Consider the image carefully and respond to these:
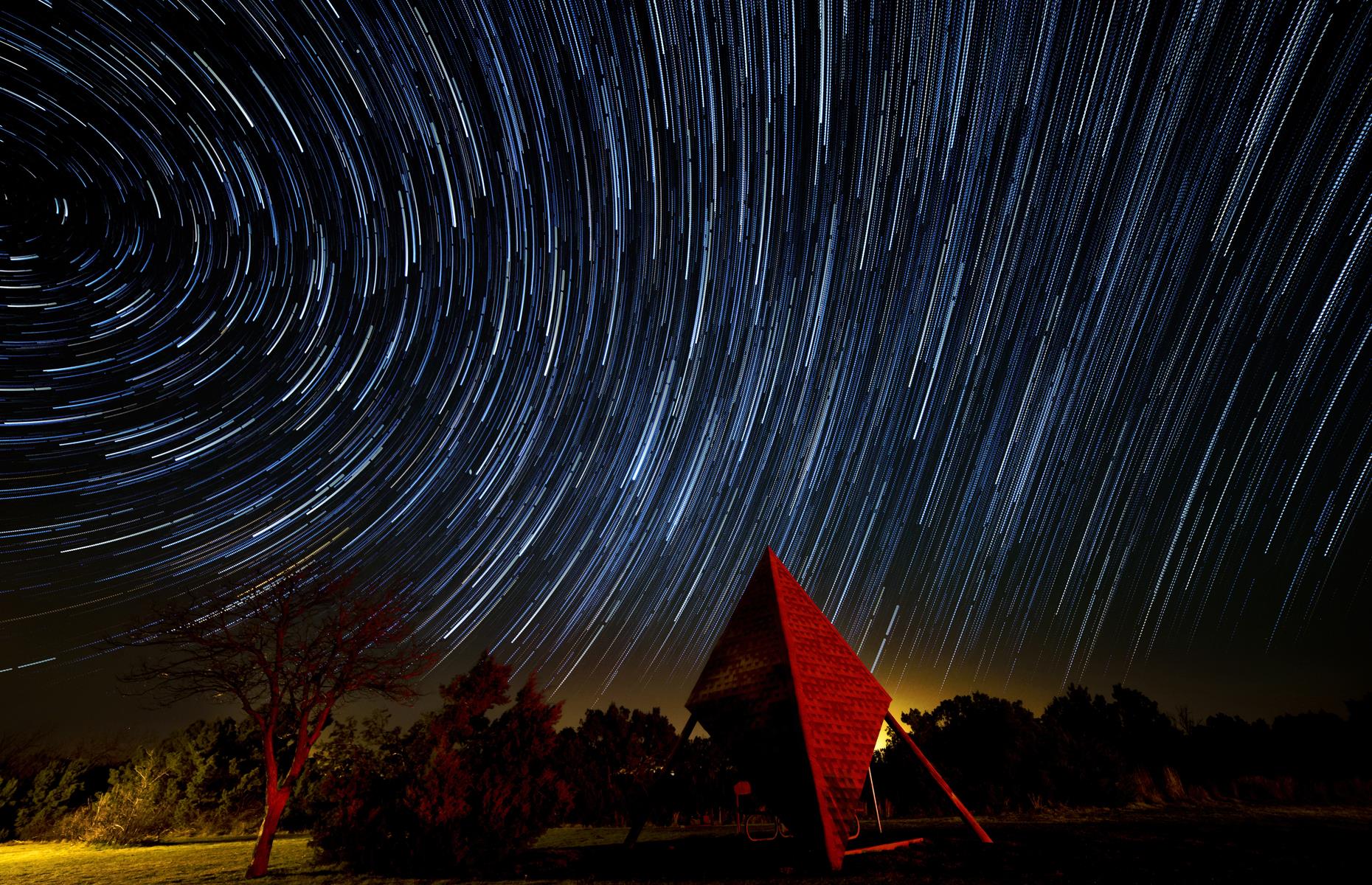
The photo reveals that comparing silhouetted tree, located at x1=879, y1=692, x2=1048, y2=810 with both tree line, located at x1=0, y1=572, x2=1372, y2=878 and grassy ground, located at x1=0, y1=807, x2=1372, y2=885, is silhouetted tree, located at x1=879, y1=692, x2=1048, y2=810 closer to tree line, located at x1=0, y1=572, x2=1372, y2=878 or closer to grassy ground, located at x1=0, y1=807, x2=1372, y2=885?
tree line, located at x1=0, y1=572, x2=1372, y2=878

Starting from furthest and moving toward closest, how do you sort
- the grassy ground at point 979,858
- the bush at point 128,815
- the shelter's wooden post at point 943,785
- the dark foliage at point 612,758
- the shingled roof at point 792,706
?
the dark foliage at point 612,758
the bush at point 128,815
the shelter's wooden post at point 943,785
the shingled roof at point 792,706
the grassy ground at point 979,858

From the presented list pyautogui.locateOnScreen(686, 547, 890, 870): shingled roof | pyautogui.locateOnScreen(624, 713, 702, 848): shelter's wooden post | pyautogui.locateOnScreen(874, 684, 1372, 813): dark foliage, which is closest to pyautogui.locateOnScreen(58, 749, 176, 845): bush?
pyautogui.locateOnScreen(624, 713, 702, 848): shelter's wooden post

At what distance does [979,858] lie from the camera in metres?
8.56

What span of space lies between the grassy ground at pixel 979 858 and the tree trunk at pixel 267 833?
0.35 metres

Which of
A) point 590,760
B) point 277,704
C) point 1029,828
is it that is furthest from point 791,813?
point 590,760

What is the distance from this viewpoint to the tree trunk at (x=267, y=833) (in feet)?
37.9

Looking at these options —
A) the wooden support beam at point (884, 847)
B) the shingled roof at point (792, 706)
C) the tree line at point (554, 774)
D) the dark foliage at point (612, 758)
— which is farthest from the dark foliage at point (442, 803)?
the dark foliage at point (612, 758)

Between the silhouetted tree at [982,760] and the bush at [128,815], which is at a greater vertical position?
the silhouetted tree at [982,760]

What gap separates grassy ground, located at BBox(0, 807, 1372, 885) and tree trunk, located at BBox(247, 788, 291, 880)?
35cm

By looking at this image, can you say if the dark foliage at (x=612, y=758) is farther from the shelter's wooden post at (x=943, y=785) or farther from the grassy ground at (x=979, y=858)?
the shelter's wooden post at (x=943, y=785)

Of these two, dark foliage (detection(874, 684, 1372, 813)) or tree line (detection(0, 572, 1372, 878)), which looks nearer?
tree line (detection(0, 572, 1372, 878))

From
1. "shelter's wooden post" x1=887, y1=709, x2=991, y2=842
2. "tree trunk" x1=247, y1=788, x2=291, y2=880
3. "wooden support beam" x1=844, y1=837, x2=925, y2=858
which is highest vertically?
"shelter's wooden post" x1=887, y1=709, x2=991, y2=842

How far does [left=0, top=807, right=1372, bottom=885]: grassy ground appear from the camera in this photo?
7.16 m

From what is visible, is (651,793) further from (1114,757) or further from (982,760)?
(1114,757)
